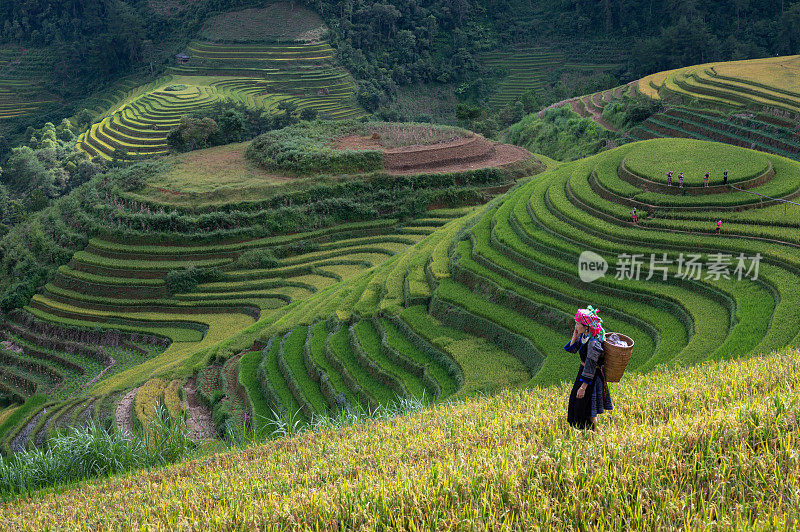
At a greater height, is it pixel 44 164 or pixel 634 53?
Answer: pixel 634 53

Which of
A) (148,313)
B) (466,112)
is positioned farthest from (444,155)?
(148,313)

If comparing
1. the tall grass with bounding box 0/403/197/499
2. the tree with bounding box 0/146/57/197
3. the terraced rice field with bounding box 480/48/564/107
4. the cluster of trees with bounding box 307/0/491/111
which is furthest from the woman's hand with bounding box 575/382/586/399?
the terraced rice field with bounding box 480/48/564/107

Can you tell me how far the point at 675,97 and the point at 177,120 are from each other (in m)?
43.3

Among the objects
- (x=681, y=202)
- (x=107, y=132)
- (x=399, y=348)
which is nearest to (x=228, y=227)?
(x=399, y=348)

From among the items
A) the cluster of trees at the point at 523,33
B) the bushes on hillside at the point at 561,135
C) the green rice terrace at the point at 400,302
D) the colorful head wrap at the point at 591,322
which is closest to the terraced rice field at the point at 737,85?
the bushes on hillside at the point at 561,135

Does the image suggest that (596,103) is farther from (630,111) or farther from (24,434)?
(24,434)

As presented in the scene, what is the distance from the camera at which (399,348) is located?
18281 mm

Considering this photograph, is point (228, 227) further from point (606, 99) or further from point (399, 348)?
point (606, 99)

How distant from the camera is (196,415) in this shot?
18656 millimetres

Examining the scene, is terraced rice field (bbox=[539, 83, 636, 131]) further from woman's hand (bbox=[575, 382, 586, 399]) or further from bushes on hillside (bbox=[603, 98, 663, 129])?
woman's hand (bbox=[575, 382, 586, 399])

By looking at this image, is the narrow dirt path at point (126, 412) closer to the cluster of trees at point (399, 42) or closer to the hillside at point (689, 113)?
the hillside at point (689, 113)

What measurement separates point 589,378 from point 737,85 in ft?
138

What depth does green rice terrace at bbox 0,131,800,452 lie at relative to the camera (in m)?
15.8

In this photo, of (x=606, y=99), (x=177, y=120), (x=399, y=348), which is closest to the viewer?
(x=399, y=348)
